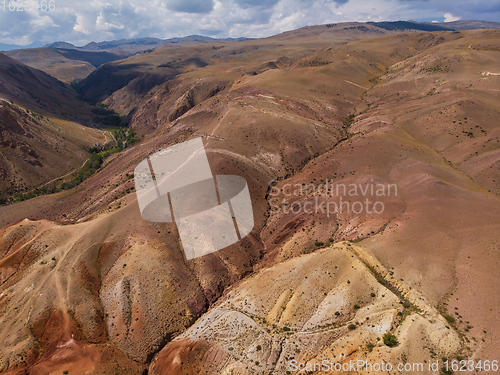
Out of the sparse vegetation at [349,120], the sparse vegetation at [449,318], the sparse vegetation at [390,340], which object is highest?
the sparse vegetation at [349,120]

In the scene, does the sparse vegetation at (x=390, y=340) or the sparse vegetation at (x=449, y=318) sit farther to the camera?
the sparse vegetation at (x=449, y=318)

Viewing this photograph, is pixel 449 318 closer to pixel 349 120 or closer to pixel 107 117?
pixel 349 120

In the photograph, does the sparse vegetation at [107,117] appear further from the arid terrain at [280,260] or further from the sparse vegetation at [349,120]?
the sparse vegetation at [349,120]

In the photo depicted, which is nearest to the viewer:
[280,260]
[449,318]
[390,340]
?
[390,340]

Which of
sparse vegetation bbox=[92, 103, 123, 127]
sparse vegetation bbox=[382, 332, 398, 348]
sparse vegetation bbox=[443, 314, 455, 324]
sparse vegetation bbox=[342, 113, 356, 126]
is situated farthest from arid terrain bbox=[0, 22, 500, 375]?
sparse vegetation bbox=[92, 103, 123, 127]

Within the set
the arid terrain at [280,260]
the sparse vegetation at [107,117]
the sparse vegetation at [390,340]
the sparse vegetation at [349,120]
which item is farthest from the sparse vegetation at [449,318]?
the sparse vegetation at [107,117]

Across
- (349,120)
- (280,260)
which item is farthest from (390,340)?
(349,120)

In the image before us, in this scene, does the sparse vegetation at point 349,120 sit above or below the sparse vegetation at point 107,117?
below

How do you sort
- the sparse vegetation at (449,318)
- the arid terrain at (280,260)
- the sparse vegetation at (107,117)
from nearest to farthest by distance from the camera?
the sparse vegetation at (449,318) → the arid terrain at (280,260) → the sparse vegetation at (107,117)
